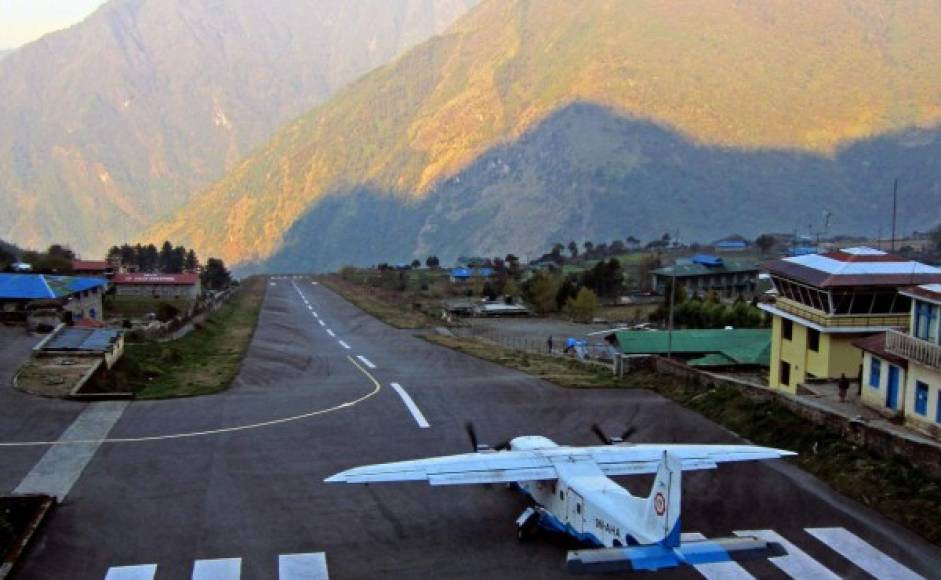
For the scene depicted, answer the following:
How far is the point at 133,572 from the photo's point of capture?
74.8 feet

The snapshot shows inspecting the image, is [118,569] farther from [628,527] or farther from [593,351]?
[593,351]

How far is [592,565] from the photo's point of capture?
19.2 metres

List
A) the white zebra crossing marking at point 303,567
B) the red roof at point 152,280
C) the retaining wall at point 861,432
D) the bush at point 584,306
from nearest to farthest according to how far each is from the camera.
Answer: the white zebra crossing marking at point 303,567
the retaining wall at point 861,432
the bush at point 584,306
the red roof at point 152,280

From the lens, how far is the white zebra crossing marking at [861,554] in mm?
22844

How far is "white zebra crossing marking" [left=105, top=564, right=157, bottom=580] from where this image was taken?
2250cm

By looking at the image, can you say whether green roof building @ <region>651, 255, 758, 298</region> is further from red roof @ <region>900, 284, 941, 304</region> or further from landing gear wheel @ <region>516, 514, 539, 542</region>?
landing gear wheel @ <region>516, 514, 539, 542</region>

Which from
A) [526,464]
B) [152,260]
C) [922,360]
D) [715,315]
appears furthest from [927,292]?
[152,260]

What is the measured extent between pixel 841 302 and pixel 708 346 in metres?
25.5

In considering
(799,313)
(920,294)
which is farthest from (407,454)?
(799,313)

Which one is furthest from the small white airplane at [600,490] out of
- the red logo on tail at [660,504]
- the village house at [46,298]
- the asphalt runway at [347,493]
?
the village house at [46,298]

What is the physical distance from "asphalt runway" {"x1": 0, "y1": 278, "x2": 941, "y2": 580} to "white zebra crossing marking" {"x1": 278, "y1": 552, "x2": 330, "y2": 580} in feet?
0.70

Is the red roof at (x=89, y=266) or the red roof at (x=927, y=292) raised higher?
the red roof at (x=927, y=292)

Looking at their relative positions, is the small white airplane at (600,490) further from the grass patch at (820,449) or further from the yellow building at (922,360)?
the yellow building at (922,360)

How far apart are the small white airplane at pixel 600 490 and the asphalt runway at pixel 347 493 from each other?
4.45 ft
